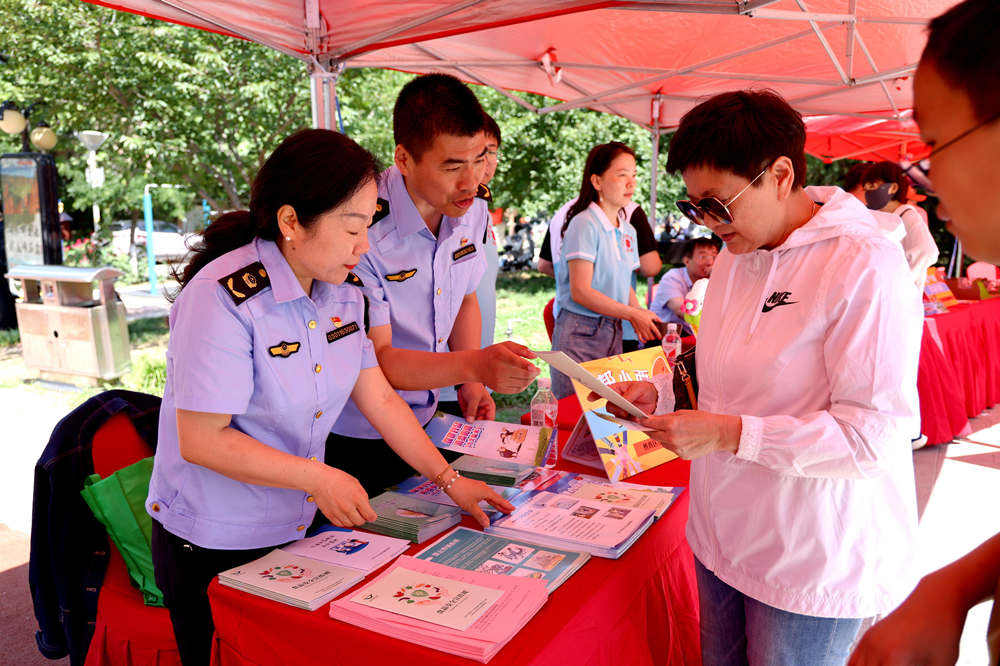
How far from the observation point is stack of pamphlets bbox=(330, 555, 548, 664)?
1.16 m

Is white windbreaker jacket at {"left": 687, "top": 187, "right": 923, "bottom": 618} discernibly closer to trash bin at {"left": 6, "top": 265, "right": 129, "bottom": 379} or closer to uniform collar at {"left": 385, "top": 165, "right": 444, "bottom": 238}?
uniform collar at {"left": 385, "top": 165, "right": 444, "bottom": 238}

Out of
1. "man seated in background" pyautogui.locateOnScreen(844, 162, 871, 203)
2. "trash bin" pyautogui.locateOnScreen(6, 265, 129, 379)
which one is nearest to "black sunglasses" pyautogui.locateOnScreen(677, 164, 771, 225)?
"man seated in background" pyautogui.locateOnScreen(844, 162, 871, 203)

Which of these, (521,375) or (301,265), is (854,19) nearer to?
(521,375)

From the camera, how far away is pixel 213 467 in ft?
4.67

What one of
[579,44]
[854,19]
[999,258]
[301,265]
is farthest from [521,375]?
[579,44]

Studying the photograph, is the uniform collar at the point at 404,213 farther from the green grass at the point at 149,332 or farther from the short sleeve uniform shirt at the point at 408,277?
the green grass at the point at 149,332

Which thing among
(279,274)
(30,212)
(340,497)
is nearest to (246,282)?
(279,274)

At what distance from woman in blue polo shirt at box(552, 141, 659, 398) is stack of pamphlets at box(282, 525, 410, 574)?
2100mm

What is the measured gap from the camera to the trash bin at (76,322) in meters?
6.23

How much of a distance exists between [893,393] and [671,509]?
0.69 meters

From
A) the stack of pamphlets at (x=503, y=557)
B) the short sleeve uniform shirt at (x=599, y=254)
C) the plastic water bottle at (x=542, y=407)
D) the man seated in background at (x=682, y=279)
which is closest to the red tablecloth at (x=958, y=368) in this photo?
the man seated in background at (x=682, y=279)

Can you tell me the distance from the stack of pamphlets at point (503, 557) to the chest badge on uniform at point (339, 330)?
1.66ft

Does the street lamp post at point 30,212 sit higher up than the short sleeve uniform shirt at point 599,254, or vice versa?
the street lamp post at point 30,212

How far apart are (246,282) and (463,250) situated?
35.3 inches
